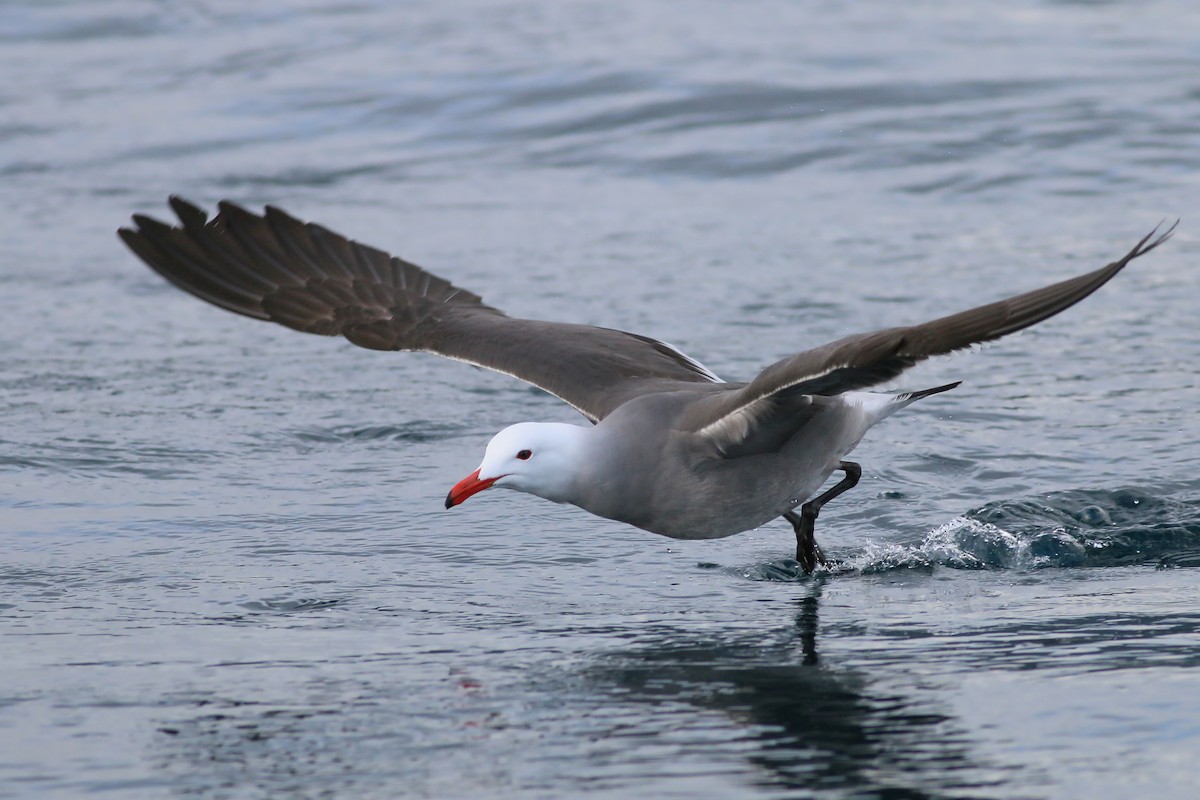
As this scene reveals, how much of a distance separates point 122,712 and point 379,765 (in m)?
0.95

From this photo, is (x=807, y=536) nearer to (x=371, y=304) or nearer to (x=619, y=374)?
(x=619, y=374)

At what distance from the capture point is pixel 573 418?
381 inches

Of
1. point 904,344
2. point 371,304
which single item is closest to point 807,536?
point 904,344

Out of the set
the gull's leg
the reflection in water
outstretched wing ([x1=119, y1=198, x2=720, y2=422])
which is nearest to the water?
the reflection in water

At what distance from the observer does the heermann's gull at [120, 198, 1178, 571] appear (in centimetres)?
581

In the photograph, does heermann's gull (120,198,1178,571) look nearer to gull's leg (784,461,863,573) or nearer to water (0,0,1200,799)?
gull's leg (784,461,863,573)

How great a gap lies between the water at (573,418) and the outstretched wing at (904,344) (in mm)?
255

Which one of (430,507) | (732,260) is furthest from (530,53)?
(430,507)

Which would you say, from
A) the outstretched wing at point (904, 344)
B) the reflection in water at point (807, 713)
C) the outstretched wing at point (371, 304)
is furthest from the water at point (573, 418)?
the outstretched wing at point (371, 304)

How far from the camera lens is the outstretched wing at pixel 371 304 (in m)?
7.68

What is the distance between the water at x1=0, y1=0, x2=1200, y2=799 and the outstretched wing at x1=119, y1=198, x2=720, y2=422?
0.69 metres

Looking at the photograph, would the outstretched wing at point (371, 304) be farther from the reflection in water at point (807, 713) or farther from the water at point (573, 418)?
the reflection in water at point (807, 713)

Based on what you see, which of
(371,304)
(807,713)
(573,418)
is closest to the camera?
(807,713)

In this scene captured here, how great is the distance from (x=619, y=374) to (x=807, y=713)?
2592 mm
